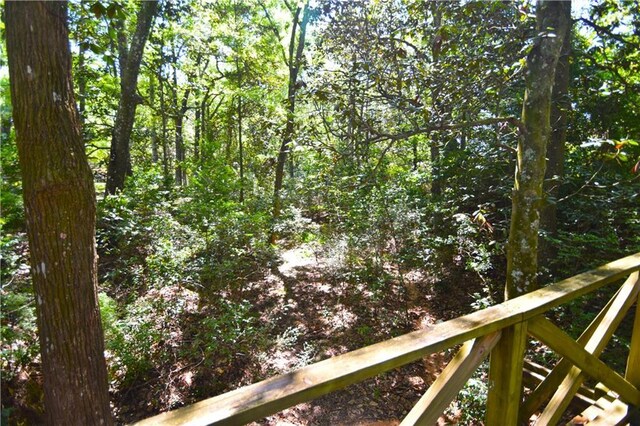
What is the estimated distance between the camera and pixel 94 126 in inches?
347

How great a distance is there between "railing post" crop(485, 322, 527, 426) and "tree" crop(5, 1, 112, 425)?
6.29 ft

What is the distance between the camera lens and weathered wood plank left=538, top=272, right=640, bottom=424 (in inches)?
79.2

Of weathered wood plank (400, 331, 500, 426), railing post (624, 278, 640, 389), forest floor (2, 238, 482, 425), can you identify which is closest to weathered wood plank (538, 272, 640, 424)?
railing post (624, 278, 640, 389)

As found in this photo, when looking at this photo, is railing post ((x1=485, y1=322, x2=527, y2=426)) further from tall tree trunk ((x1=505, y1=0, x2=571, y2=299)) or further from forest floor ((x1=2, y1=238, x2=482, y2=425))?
tall tree trunk ((x1=505, y1=0, x2=571, y2=299))

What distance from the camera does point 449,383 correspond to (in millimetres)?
1463

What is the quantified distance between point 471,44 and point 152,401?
19.6ft

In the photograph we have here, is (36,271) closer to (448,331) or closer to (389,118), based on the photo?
(448,331)

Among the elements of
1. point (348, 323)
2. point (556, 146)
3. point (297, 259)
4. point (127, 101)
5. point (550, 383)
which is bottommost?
point (348, 323)

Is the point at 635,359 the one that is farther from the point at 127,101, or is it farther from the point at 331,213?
the point at 127,101

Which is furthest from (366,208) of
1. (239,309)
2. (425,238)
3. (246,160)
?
(246,160)

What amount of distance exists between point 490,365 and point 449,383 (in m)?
0.46

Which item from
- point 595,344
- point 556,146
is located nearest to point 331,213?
point 556,146

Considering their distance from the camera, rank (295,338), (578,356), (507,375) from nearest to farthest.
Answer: (507,375), (578,356), (295,338)

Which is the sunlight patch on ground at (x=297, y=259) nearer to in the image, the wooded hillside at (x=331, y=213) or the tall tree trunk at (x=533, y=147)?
the wooded hillside at (x=331, y=213)
